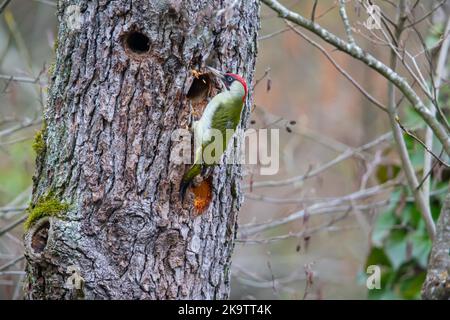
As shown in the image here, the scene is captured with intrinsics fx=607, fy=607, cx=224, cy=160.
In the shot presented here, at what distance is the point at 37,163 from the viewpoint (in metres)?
3.88

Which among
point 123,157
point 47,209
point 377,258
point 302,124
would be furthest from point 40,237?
point 302,124

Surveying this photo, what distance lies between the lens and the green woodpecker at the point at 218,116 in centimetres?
372

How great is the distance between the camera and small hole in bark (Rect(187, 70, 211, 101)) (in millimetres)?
3828

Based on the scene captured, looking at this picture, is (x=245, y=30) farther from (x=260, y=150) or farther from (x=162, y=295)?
(x=260, y=150)

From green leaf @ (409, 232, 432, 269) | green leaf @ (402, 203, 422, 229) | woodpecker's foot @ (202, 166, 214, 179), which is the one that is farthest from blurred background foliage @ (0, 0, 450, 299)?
woodpecker's foot @ (202, 166, 214, 179)

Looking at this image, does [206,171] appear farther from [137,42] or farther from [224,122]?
[137,42]

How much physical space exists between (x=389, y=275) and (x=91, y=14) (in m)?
4.24

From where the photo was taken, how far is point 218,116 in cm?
393

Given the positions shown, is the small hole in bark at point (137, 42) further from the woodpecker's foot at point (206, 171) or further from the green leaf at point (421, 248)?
the green leaf at point (421, 248)

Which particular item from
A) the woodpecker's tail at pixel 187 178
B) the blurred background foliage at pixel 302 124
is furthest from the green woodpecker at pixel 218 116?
the blurred background foliage at pixel 302 124

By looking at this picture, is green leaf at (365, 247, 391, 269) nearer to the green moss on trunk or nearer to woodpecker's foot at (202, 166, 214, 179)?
woodpecker's foot at (202, 166, 214, 179)

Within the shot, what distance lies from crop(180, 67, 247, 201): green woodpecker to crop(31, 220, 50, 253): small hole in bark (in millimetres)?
850

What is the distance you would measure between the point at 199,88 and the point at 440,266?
1986 mm

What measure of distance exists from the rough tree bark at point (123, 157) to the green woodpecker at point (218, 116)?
10 cm
